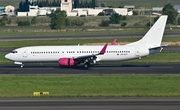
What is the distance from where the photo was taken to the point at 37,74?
58.2 m

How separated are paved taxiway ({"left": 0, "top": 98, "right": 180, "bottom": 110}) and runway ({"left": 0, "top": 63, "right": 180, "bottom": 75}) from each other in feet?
60.6

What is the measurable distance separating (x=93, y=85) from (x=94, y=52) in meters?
16.6

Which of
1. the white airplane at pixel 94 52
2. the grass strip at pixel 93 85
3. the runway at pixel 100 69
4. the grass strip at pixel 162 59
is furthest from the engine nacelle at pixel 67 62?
the grass strip at pixel 162 59

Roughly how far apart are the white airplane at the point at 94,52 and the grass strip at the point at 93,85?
28.6 ft

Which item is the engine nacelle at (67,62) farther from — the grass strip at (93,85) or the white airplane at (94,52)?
the grass strip at (93,85)

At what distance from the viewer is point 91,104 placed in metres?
38.2

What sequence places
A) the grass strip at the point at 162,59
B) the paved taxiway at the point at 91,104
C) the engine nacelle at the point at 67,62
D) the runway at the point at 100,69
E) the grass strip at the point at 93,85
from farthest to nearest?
the grass strip at the point at 162,59, the engine nacelle at the point at 67,62, the runway at the point at 100,69, the grass strip at the point at 93,85, the paved taxiway at the point at 91,104

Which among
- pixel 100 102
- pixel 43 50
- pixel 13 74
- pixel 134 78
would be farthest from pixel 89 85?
pixel 43 50

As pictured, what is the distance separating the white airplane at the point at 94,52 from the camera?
63.9 meters

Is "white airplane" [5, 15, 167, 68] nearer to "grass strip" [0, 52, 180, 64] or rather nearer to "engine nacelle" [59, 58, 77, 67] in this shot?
"engine nacelle" [59, 58, 77, 67]

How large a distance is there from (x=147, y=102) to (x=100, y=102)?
3563 mm

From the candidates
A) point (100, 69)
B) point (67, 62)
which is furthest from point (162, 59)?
point (67, 62)

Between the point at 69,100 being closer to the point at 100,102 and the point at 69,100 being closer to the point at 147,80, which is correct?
the point at 100,102

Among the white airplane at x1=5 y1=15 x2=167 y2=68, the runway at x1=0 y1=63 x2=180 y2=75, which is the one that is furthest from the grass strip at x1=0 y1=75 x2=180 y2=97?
the white airplane at x1=5 y1=15 x2=167 y2=68
